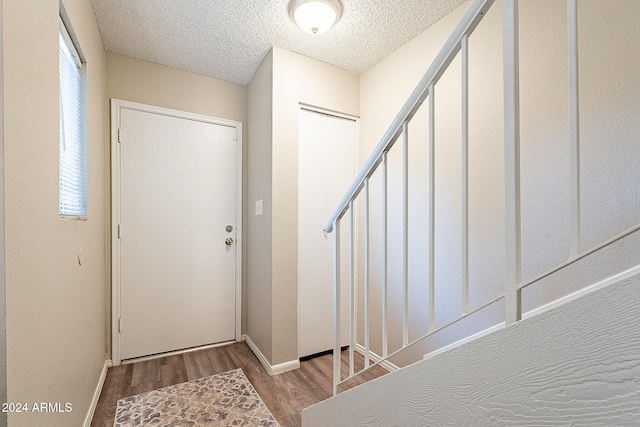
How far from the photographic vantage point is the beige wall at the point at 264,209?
221 centimetres

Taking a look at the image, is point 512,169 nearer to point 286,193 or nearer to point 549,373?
point 549,373

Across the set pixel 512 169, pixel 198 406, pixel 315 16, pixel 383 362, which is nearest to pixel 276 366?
pixel 198 406

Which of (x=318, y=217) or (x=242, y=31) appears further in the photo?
(x=318, y=217)

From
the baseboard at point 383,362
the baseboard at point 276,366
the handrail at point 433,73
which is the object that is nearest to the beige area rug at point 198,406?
the baseboard at point 276,366

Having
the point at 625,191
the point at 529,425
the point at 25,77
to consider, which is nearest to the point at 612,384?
the point at 529,425

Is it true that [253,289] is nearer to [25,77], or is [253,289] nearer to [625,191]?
[25,77]

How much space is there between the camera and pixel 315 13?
1748 mm

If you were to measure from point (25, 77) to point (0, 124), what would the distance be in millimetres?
246

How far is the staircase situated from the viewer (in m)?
0.59

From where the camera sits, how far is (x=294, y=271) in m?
2.25

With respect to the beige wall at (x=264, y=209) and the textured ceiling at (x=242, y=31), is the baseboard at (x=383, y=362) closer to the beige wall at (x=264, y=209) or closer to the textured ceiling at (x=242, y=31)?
the beige wall at (x=264, y=209)

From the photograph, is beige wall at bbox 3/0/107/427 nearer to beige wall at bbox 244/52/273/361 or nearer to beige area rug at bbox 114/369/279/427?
beige area rug at bbox 114/369/279/427

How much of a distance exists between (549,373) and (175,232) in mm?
2538

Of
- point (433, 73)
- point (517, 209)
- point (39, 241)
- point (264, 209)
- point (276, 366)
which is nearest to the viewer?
point (517, 209)
